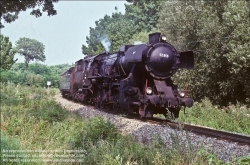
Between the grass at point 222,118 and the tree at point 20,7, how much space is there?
8.04 m

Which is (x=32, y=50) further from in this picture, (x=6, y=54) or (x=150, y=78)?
(x=6, y=54)

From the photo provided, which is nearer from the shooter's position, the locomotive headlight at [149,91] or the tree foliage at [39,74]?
the locomotive headlight at [149,91]

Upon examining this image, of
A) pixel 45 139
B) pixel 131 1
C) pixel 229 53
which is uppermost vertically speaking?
pixel 131 1

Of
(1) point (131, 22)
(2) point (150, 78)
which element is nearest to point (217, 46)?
(2) point (150, 78)

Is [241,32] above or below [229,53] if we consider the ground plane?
above

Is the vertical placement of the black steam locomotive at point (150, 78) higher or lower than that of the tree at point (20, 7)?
lower

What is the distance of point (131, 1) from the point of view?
175ft

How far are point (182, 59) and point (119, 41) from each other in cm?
2477

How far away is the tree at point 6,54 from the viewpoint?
39.5 m

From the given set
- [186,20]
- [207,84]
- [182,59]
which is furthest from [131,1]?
[182,59]

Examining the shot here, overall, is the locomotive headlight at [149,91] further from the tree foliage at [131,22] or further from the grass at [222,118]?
the tree foliage at [131,22]

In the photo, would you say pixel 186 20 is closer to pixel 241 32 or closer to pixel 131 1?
pixel 241 32

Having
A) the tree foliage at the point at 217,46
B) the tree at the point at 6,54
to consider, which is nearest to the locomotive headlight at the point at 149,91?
the tree foliage at the point at 217,46

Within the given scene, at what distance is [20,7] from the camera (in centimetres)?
1073
